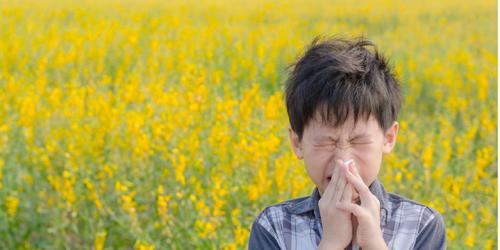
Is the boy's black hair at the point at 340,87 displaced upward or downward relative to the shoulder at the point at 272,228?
upward

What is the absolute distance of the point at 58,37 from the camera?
841cm

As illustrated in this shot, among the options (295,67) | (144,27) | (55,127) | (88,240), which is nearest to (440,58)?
(144,27)

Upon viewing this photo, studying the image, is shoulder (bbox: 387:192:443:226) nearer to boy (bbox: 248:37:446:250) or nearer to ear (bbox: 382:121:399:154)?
boy (bbox: 248:37:446:250)

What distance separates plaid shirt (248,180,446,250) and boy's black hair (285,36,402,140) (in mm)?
149

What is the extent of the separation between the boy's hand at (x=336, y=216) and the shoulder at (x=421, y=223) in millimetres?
175

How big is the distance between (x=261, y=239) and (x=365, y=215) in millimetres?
255

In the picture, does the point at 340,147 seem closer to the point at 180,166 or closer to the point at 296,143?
the point at 296,143

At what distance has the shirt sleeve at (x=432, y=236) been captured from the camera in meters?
1.82

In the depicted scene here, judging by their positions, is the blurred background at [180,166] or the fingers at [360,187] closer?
the fingers at [360,187]

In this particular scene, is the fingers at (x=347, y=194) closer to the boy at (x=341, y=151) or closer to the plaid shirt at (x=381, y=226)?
Result: the boy at (x=341, y=151)

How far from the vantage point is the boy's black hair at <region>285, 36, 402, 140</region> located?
1803 millimetres

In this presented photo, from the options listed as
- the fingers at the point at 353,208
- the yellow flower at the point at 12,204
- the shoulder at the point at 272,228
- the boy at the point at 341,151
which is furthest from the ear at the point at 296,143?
the yellow flower at the point at 12,204

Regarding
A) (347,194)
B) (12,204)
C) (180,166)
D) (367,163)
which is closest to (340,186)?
(347,194)

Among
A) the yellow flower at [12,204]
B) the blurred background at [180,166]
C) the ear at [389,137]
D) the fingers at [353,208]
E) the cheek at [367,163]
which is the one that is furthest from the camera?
the yellow flower at [12,204]
